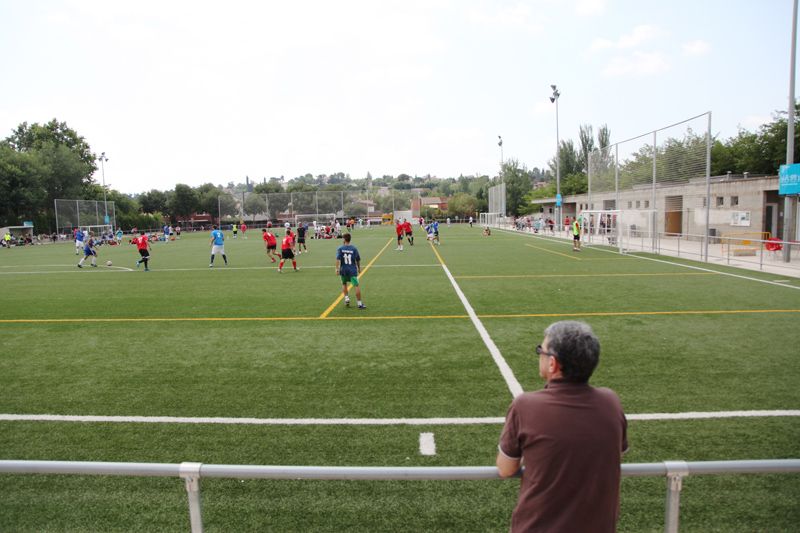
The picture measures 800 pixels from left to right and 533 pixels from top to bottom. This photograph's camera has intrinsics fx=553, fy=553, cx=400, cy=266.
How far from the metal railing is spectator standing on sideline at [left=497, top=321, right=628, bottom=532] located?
0.13m

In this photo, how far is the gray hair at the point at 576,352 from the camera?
2.37 m

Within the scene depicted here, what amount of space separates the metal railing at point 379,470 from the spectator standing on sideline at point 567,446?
127 millimetres

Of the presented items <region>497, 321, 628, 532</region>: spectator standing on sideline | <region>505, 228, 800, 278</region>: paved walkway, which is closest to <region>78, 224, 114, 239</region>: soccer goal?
<region>505, 228, 800, 278</region>: paved walkway

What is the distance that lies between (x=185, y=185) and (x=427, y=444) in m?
116

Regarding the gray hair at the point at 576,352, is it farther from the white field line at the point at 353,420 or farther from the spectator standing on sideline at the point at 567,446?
the white field line at the point at 353,420

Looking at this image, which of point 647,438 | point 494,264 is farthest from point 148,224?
point 647,438

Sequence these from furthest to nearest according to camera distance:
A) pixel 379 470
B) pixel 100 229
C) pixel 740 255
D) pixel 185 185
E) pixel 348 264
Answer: pixel 185 185
pixel 100 229
pixel 740 255
pixel 348 264
pixel 379 470

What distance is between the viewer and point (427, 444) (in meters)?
5.36

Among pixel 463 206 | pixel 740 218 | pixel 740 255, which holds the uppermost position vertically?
pixel 463 206

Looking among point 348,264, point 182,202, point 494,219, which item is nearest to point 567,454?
point 348,264

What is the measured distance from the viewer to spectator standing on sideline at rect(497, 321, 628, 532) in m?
2.30

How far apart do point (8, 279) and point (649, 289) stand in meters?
23.3

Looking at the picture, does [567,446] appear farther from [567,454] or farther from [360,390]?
[360,390]

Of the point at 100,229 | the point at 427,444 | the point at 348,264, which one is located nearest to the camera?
the point at 427,444
